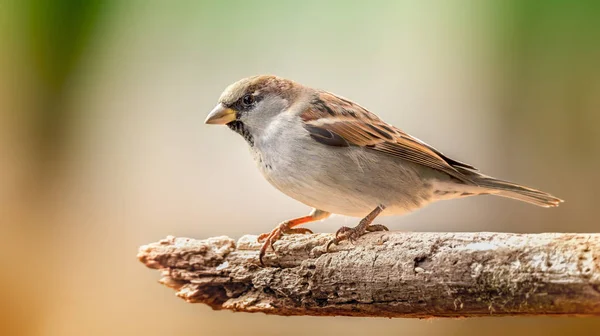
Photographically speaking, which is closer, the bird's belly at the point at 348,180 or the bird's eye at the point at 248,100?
the bird's belly at the point at 348,180

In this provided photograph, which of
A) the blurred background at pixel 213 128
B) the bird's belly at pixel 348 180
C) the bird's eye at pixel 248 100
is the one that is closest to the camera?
the bird's belly at pixel 348 180

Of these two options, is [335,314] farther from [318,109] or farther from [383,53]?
[383,53]

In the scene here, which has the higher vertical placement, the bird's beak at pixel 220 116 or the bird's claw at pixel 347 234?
the bird's beak at pixel 220 116

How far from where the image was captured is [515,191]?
2.32 m

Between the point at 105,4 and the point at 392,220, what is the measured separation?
7.34 ft

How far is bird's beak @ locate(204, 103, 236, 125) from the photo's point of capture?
2166 mm

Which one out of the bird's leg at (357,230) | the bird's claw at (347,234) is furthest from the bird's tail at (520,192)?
the bird's claw at (347,234)

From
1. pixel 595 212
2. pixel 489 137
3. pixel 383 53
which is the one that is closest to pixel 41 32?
pixel 383 53

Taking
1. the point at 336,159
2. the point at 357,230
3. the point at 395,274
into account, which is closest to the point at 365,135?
the point at 336,159

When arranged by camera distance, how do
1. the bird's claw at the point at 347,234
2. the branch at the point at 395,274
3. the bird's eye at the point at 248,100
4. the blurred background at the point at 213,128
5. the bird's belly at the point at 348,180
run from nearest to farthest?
1. the branch at the point at 395,274
2. the bird's claw at the point at 347,234
3. the bird's belly at the point at 348,180
4. the bird's eye at the point at 248,100
5. the blurred background at the point at 213,128

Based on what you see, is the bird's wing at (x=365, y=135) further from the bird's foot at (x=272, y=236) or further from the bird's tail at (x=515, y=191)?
the bird's foot at (x=272, y=236)

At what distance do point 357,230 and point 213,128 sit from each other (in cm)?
192

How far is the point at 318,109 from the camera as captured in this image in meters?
2.37

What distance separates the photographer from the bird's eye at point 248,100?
2.27 meters
